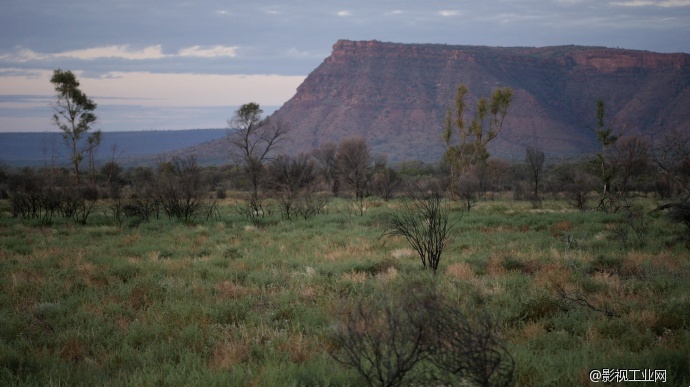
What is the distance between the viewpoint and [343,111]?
135 m

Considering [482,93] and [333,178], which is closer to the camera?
[333,178]

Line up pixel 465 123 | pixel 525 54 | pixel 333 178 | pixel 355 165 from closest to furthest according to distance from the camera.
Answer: pixel 465 123, pixel 355 165, pixel 333 178, pixel 525 54

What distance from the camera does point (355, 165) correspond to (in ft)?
135

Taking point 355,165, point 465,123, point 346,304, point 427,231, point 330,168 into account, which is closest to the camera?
point 346,304

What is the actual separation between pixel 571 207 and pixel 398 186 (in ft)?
56.1

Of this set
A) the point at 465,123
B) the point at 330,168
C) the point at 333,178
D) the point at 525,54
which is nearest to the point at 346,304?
the point at 465,123

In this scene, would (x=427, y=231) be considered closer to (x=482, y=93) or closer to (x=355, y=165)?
(x=355, y=165)

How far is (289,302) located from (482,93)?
439 ft

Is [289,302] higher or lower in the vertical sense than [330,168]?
lower

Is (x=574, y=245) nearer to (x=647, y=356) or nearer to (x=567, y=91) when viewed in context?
(x=647, y=356)

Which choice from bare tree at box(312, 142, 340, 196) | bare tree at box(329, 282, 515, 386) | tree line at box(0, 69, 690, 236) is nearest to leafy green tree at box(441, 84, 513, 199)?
tree line at box(0, 69, 690, 236)

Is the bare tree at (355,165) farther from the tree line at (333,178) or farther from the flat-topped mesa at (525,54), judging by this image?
the flat-topped mesa at (525,54)

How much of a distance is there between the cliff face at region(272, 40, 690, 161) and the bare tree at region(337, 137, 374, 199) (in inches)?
2470

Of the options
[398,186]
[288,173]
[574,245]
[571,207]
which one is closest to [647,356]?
[574,245]
